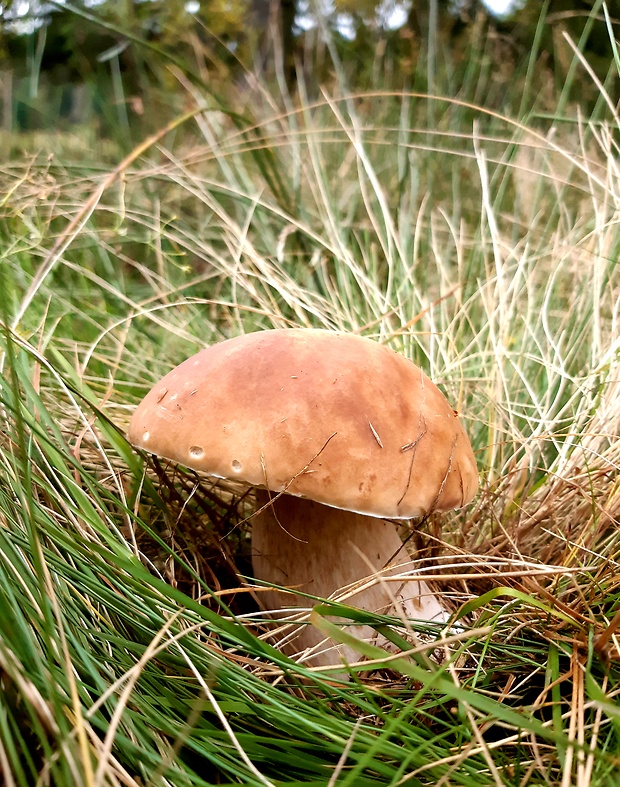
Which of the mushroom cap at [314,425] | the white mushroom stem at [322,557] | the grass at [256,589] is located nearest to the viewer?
the grass at [256,589]

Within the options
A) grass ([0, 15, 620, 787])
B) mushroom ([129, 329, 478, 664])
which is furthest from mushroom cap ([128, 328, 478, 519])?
grass ([0, 15, 620, 787])

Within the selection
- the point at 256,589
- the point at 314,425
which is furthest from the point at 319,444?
the point at 256,589

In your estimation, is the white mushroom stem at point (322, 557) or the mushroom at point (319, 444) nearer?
the mushroom at point (319, 444)

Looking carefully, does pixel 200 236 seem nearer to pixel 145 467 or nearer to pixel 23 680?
pixel 145 467

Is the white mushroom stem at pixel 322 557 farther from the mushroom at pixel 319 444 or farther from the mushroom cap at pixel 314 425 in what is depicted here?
the mushroom cap at pixel 314 425

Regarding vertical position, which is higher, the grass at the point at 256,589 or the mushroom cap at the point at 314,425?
the mushroom cap at the point at 314,425

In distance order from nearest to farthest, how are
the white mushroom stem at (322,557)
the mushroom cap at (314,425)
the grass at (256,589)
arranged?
the grass at (256,589) → the mushroom cap at (314,425) → the white mushroom stem at (322,557)

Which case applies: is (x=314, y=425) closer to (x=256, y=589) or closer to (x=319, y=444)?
(x=319, y=444)

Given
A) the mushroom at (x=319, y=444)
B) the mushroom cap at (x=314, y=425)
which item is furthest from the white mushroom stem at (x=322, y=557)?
the mushroom cap at (x=314, y=425)
